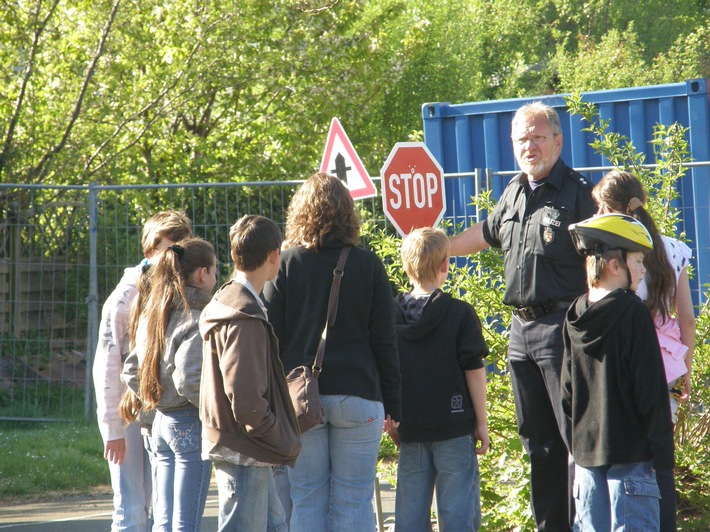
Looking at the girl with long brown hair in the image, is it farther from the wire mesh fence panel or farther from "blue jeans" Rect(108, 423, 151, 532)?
the wire mesh fence panel

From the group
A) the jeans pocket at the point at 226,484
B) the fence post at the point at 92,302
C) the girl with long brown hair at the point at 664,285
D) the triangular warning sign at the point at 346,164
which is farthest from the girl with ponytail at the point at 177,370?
the fence post at the point at 92,302

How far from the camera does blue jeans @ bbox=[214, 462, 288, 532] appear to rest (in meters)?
3.70

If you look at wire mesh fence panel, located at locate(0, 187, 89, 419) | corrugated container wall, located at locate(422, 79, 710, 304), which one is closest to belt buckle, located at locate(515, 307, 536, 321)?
corrugated container wall, located at locate(422, 79, 710, 304)

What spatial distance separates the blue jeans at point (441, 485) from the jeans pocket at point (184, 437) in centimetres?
101

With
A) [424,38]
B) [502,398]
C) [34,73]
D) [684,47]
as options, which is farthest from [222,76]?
[684,47]

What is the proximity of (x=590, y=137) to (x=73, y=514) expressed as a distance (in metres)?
4.81

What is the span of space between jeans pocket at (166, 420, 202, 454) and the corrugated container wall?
3205 millimetres

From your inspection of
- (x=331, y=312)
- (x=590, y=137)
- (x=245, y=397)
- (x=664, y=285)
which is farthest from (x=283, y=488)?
(x=590, y=137)

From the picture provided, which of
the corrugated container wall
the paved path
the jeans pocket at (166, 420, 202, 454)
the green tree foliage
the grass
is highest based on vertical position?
the green tree foliage

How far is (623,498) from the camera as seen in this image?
146 inches

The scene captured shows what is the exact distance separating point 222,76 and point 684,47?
976 inches

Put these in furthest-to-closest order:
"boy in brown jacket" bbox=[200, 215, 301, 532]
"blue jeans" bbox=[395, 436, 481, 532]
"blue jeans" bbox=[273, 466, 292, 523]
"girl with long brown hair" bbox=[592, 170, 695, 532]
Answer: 1. "blue jeans" bbox=[273, 466, 292, 523]
2. "blue jeans" bbox=[395, 436, 481, 532]
3. "girl with long brown hair" bbox=[592, 170, 695, 532]
4. "boy in brown jacket" bbox=[200, 215, 301, 532]

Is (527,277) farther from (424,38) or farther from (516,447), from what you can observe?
(424,38)

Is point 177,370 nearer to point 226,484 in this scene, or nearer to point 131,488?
point 226,484
